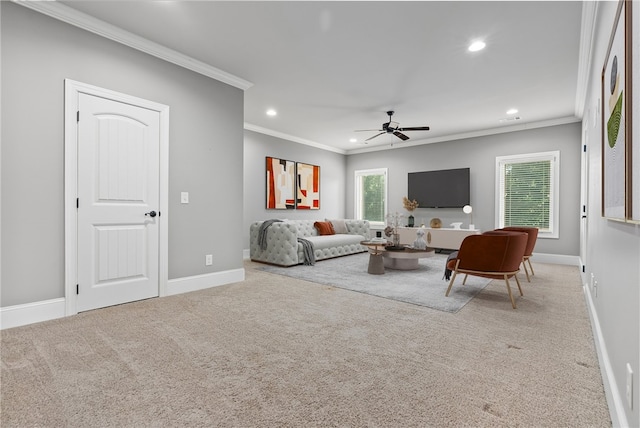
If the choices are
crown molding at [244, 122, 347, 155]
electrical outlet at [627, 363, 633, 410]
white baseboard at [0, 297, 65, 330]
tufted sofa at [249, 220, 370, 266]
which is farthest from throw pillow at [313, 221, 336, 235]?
electrical outlet at [627, 363, 633, 410]

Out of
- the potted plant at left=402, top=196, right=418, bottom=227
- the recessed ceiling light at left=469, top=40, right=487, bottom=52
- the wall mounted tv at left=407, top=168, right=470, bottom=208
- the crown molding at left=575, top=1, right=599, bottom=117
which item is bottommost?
the potted plant at left=402, top=196, right=418, bottom=227

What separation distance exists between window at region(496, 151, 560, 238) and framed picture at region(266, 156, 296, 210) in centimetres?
443

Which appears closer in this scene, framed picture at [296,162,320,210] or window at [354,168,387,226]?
framed picture at [296,162,320,210]

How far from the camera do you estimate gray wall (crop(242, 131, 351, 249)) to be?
629cm

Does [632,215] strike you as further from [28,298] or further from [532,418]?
[28,298]

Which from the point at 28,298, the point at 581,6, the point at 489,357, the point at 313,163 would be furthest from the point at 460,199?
the point at 28,298

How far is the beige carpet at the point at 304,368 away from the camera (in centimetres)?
144

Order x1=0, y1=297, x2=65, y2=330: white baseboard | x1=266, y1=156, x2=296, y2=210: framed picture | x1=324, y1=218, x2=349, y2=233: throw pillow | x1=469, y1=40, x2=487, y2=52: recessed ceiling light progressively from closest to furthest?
x1=0, y1=297, x2=65, y2=330: white baseboard, x1=469, y1=40, x2=487, y2=52: recessed ceiling light, x1=266, y1=156, x2=296, y2=210: framed picture, x1=324, y1=218, x2=349, y2=233: throw pillow

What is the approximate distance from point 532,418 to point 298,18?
3.29 metres

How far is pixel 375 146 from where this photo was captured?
8141 mm

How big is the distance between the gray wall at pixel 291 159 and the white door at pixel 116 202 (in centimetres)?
245

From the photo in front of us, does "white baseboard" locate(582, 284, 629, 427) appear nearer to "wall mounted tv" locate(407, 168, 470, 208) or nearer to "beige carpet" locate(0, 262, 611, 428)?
"beige carpet" locate(0, 262, 611, 428)

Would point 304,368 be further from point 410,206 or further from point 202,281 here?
point 410,206

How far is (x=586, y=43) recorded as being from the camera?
122 inches
